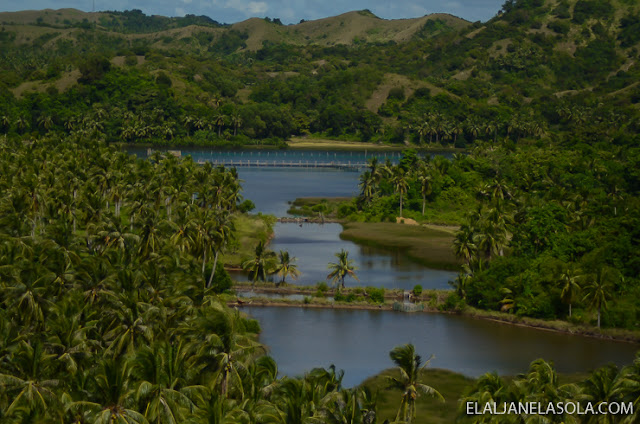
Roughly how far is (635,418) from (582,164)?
4795 inches

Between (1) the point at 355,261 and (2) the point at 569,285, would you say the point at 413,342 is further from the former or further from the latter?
(1) the point at 355,261

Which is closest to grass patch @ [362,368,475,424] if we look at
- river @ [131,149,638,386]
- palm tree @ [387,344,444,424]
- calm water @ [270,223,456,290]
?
river @ [131,149,638,386]

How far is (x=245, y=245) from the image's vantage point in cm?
11881

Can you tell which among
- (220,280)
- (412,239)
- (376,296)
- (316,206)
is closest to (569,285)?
(376,296)

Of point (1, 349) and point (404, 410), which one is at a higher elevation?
point (1, 349)

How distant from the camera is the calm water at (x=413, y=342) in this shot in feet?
236

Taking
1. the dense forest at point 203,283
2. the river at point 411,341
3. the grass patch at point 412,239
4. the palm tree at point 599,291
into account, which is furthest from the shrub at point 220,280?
the palm tree at point 599,291

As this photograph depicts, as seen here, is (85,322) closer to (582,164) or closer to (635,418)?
(635,418)

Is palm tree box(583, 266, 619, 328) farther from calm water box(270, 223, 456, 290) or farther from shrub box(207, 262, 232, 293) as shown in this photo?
shrub box(207, 262, 232, 293)

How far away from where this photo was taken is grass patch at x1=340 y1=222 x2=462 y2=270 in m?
116

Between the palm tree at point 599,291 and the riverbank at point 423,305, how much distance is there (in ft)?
7.08

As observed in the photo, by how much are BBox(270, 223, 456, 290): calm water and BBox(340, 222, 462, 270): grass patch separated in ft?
7.07

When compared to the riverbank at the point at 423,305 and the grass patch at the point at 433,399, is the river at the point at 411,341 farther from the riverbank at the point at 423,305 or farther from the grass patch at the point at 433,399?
the grass patch at the point at 433,399

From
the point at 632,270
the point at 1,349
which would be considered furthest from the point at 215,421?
the point at 632,270
